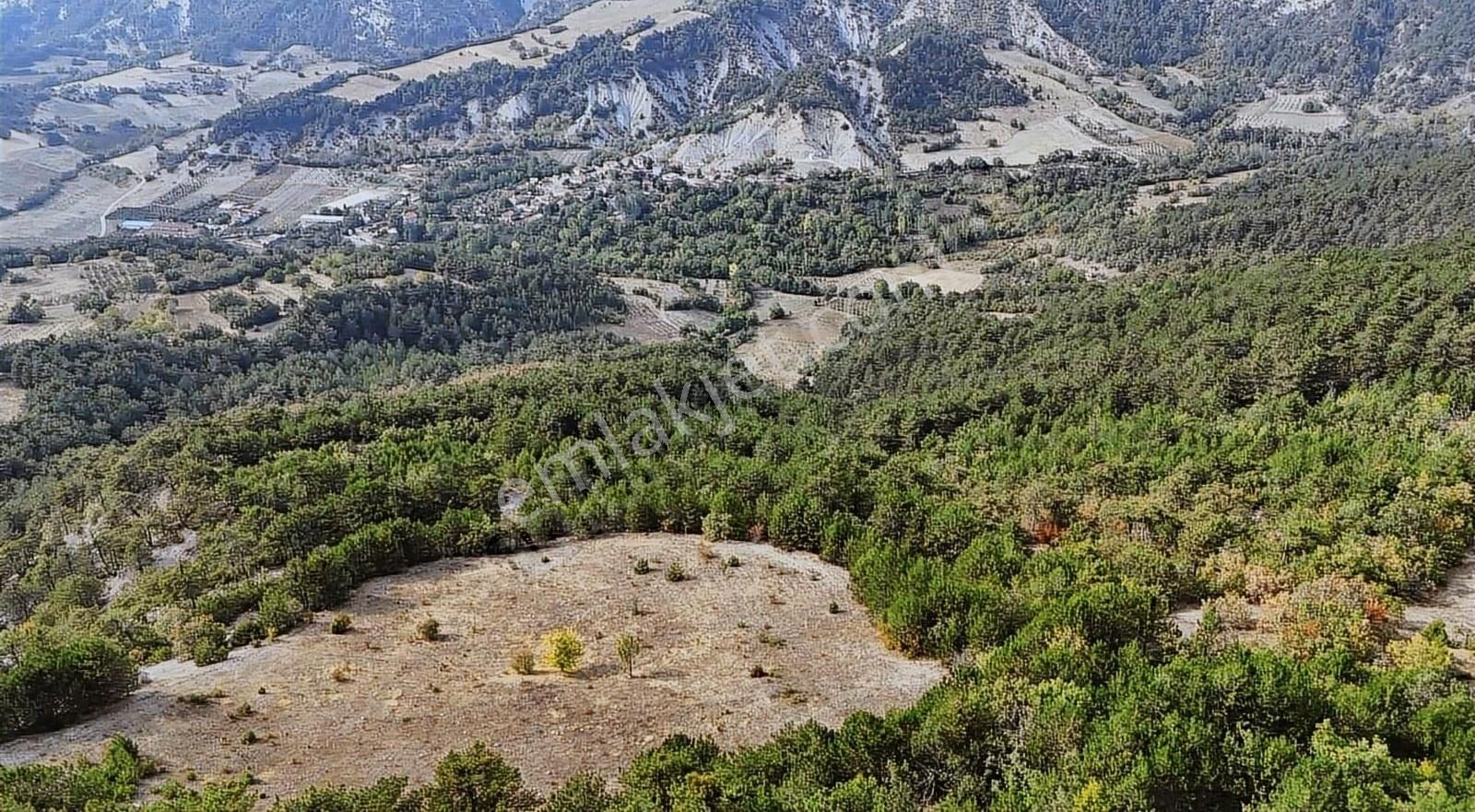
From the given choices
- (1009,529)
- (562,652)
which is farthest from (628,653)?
(1009,529)

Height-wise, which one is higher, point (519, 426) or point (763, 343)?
point (519, 426)

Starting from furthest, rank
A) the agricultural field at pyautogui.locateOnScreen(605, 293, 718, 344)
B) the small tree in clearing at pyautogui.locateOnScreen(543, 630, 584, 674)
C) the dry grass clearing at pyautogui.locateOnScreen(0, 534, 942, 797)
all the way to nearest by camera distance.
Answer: the agricultural field at pyautogui.locateOnScreen(605, 293, 718, 344)
the small tree in clearing at pyautogui.locateOnScreen(543, 630, 584, 674)
the dry grass clearing at pyautogui.locateOnScreen(0, 534, 942, 797)

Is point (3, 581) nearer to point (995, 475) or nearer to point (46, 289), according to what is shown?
point (995, 475)

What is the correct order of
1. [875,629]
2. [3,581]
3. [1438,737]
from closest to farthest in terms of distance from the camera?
1. [1438,737]
2. [875,629]
3. [3,581]

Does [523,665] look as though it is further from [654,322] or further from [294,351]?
[654,322]

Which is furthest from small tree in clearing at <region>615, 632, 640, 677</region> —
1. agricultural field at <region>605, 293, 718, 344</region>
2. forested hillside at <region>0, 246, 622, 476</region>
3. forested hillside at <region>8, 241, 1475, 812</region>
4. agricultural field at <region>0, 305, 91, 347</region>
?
agricultural field at <region>0, 305, 91, 347</region>

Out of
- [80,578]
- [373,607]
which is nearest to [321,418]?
[80,578]

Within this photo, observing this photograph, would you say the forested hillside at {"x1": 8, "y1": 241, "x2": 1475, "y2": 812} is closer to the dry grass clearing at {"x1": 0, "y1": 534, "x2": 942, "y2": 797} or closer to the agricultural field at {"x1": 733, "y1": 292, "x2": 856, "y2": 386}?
the dry grass clearing at {"x1": 0, "y1": 534, "x2": 942, "y2": 797}
